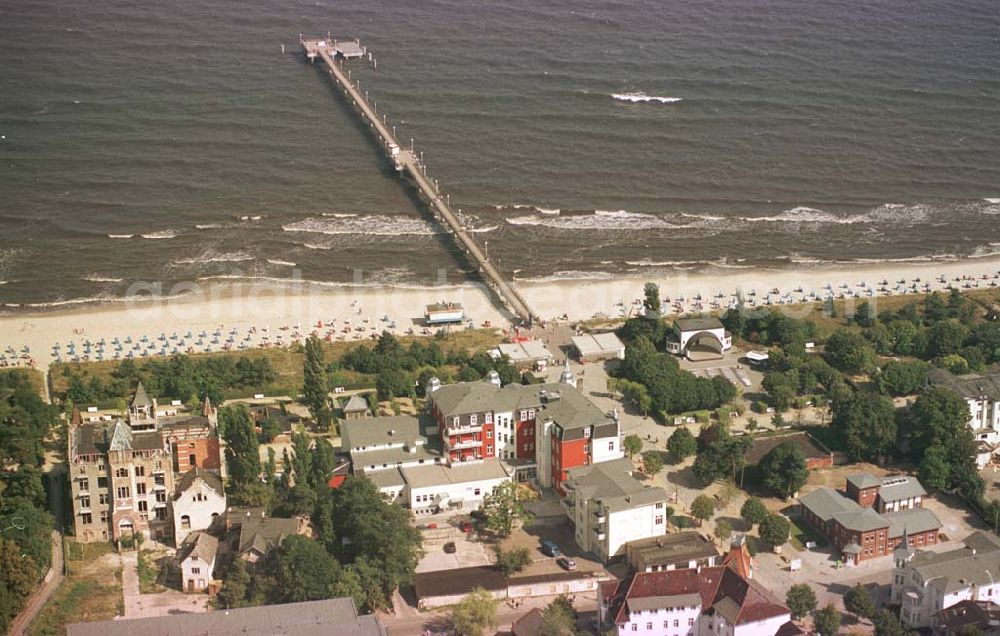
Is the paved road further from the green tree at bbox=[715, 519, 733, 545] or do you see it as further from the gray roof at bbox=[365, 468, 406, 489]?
the green tree at bbox=[715, 519, 733, 545]

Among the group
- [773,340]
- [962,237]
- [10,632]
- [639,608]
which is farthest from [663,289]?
[10,632]

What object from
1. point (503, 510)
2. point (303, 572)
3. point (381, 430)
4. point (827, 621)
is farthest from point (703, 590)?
point (381, 430)

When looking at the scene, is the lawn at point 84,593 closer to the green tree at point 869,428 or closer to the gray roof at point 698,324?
the green tree at point 869,428

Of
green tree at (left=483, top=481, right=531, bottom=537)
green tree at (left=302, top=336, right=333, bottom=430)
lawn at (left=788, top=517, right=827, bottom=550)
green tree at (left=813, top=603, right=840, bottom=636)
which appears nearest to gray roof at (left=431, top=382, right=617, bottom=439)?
green tree at (left=483, top=481, right=531, bottom=537)

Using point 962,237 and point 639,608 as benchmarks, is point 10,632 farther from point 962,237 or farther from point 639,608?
point 962,237

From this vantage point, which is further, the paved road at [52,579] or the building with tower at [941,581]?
the building with tower at [941,581]

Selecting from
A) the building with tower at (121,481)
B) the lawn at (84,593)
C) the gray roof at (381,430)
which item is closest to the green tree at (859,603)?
the gray roof at (381,430)

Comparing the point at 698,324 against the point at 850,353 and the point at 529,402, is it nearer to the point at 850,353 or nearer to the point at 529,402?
the point at 850,353
